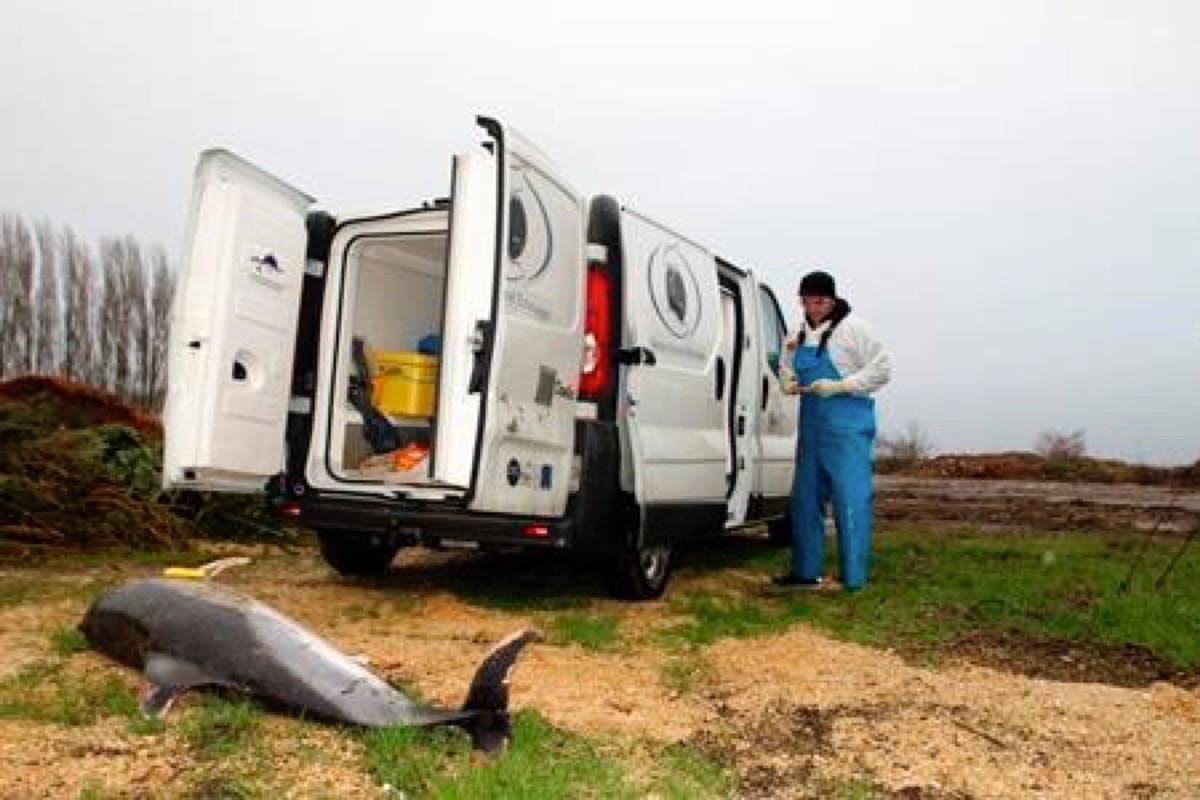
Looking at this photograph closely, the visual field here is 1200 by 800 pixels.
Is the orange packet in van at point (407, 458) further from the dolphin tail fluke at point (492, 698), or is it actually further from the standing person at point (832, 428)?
the dolphin tail fluke at point (492, 698)

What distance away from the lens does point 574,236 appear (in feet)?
18.7

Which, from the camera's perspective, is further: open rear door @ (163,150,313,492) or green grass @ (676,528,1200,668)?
green grass @ (676,528,1200,668)

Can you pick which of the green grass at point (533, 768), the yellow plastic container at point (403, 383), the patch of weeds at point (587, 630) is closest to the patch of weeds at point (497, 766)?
the green grass at point (533, 768)

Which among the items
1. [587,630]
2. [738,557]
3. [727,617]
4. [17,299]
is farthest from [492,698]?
[17,299]

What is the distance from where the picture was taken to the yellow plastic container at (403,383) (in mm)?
6223

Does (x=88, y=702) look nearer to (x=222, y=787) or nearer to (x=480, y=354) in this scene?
(x=222, y=787)

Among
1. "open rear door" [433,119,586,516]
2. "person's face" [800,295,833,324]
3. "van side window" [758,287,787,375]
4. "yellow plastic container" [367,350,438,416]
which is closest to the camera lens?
"open rear door" [433,119,586,516]

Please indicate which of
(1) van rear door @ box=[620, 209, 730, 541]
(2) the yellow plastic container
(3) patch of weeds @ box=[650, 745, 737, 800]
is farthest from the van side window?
(3) patch of weeds @ box=[650, 745, 737, 800]

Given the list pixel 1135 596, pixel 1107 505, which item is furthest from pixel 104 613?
pixel 1107 505

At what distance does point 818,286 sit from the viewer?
7.15 metres

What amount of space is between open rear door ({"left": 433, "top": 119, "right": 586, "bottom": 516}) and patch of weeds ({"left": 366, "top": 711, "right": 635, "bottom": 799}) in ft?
5.20

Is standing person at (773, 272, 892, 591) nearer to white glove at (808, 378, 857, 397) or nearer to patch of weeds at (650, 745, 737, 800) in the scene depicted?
white glove at (808, 378, 857, 397)

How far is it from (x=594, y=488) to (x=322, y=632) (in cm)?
142

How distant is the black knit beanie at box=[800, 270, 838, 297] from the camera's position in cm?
715
